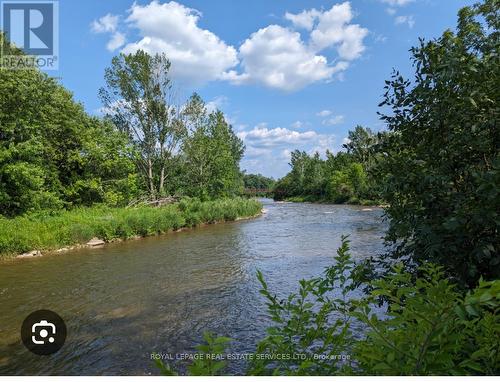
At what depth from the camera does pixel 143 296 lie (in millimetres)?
9930

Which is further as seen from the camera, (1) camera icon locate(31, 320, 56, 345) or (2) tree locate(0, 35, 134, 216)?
(2) tree locate(0, 35, 134, 216)

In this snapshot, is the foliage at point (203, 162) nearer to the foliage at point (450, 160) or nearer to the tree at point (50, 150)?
the tree at point (50, 150)

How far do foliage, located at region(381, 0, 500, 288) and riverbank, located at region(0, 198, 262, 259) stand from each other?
16319mm

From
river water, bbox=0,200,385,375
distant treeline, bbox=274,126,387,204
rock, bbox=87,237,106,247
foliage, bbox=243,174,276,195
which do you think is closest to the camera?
river water, bbox=0,200,385,375

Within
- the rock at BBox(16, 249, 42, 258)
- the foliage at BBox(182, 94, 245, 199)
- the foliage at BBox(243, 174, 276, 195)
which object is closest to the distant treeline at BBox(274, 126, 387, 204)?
the foliage at BBox(182, 94, 245, 199)

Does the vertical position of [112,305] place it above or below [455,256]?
below

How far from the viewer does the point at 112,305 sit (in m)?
9.23

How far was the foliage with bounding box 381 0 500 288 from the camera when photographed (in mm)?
3393

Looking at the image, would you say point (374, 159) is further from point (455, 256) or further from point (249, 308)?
point (249, 308)

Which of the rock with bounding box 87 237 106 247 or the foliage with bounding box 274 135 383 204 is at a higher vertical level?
the foliage with bounding box 274 135 383 204

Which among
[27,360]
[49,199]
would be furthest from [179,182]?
[27,360]

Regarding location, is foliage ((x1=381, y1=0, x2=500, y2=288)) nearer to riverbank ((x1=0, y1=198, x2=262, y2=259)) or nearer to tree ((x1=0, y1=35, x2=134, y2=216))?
riverbank ((x1=0, y1=198, x2=262, y2=259))

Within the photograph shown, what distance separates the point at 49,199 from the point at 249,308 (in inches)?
666

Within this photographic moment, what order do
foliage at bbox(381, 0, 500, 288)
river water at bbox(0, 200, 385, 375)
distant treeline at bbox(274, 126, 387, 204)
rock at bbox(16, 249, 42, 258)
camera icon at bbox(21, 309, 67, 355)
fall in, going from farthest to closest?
distant treeline at bbox(274, 126, 387, 204) < rock at bbox(16, 249, 42, 258) < camera icon at bbox(21, 309, 67, 355) < river water at bbox(0, 200, 385, 375) < foliage at bbox(381, 0, 500, 288)
